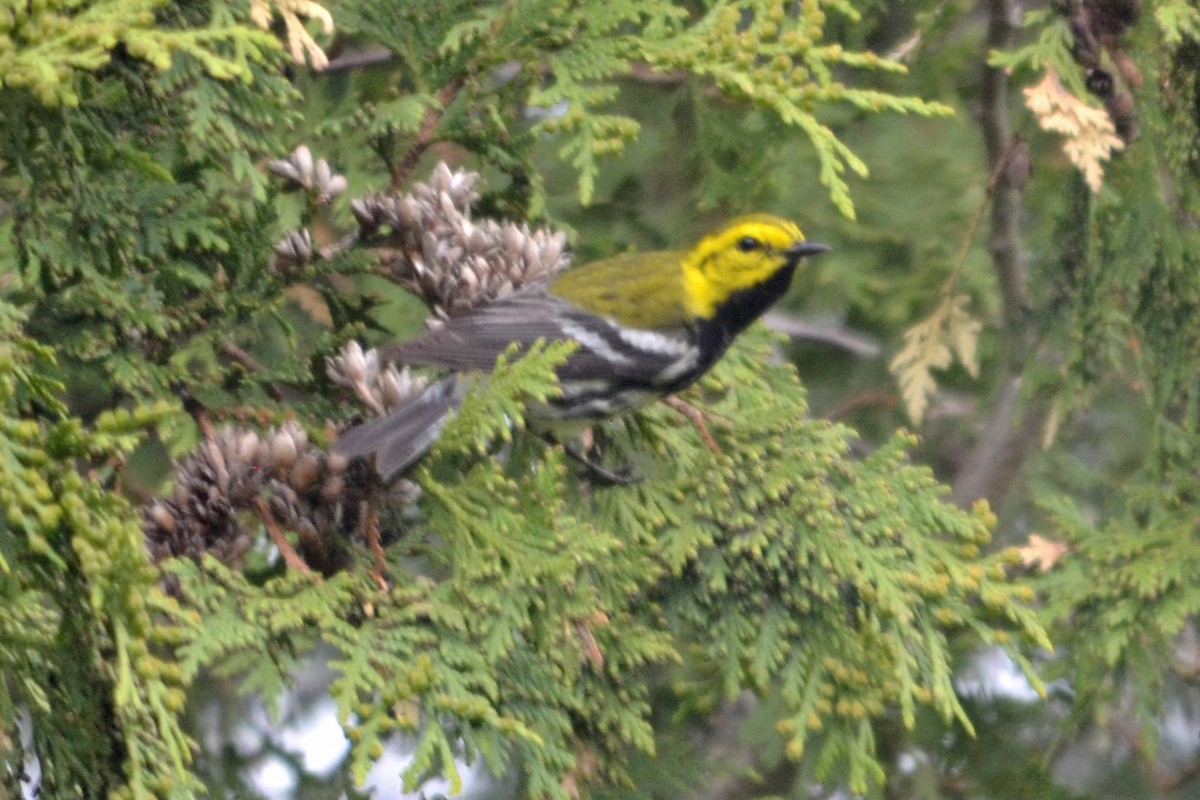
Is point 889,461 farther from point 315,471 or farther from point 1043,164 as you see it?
point 1043,164

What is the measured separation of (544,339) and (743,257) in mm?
1046

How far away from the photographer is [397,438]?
213 centimetres

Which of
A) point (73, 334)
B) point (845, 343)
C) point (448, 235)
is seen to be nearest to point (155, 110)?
point (73, 334)

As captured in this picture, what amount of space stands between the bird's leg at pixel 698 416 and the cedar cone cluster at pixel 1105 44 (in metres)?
1.24

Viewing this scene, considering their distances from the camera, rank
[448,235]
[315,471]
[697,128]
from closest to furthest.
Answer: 1. [315,471]
2. [448,235]
3. [697,128]

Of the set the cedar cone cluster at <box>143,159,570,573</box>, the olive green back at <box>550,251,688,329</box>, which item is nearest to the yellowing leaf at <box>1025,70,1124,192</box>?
the olive green back at <box>550,251,688,329</box>

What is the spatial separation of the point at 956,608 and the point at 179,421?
1.44 meters

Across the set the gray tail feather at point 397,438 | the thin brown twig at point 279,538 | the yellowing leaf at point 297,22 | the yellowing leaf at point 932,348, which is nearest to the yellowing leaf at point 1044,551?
the yellowing leaf at point 932,348

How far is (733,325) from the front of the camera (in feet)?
9.91

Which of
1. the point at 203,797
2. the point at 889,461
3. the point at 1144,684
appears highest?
the point at 889,461

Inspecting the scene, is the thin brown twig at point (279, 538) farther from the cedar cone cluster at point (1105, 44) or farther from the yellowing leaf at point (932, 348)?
the cedar cone cluster at point (1105, 44)

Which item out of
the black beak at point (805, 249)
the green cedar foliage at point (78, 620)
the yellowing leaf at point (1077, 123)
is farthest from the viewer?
the black beak at point (805, 249)

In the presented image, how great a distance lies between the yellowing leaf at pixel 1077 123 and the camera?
2.83 metres

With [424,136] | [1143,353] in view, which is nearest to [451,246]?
[424,136]
